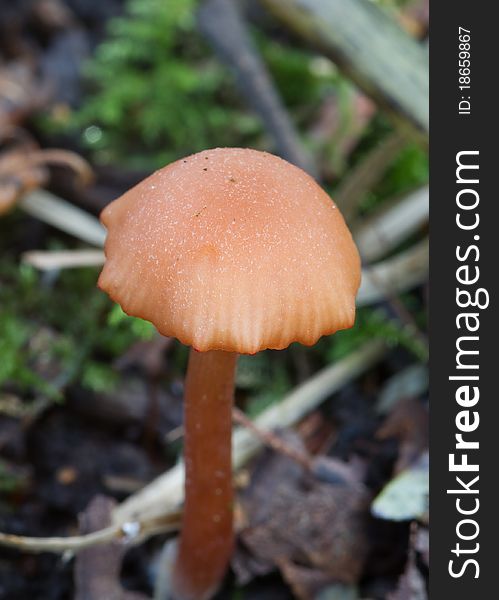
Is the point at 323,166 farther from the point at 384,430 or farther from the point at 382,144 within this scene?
the point at 384,430

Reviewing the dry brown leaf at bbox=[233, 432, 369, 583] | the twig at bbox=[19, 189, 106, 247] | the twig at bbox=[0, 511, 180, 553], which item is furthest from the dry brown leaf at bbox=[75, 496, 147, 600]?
the twig at bbox=[19, 189, 106, 247]

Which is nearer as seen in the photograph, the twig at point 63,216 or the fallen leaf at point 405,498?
the fallen leaf at point 405,498

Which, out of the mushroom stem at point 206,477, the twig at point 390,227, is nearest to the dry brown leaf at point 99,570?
the mushroom stem at point 206,477

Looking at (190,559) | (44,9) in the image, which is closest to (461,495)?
(190,559)

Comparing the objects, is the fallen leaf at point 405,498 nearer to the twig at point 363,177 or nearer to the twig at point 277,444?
the twig at point 277,444

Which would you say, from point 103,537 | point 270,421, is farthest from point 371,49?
point 103,537

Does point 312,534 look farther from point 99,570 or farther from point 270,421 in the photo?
point 99,570

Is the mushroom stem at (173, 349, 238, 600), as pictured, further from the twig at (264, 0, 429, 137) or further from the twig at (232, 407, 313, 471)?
the twig at (264, 0, 429, 137)
